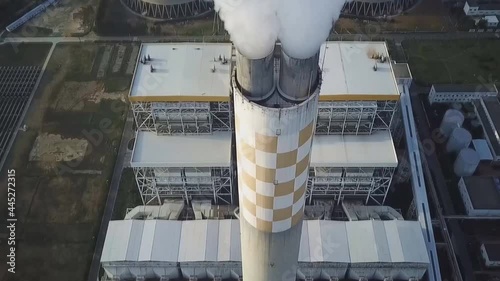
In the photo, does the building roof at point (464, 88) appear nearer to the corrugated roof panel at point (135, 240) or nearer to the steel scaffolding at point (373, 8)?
the steel scaffolding at point (373, 8)

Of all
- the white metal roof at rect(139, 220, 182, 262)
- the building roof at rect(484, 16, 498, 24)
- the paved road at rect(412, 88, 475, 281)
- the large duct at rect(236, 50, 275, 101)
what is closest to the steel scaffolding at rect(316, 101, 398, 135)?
the paved road at rect(412, 88, 475, 281)

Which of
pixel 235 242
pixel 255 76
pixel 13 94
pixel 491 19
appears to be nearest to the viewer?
pixel 255 76

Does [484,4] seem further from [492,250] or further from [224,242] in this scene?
[224,242]

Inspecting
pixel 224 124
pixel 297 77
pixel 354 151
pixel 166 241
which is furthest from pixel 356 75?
pixel 297 77

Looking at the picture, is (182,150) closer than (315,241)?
No

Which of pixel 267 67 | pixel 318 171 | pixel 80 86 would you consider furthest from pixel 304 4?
pixel 80 86

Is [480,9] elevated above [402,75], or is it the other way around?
[480,9]
